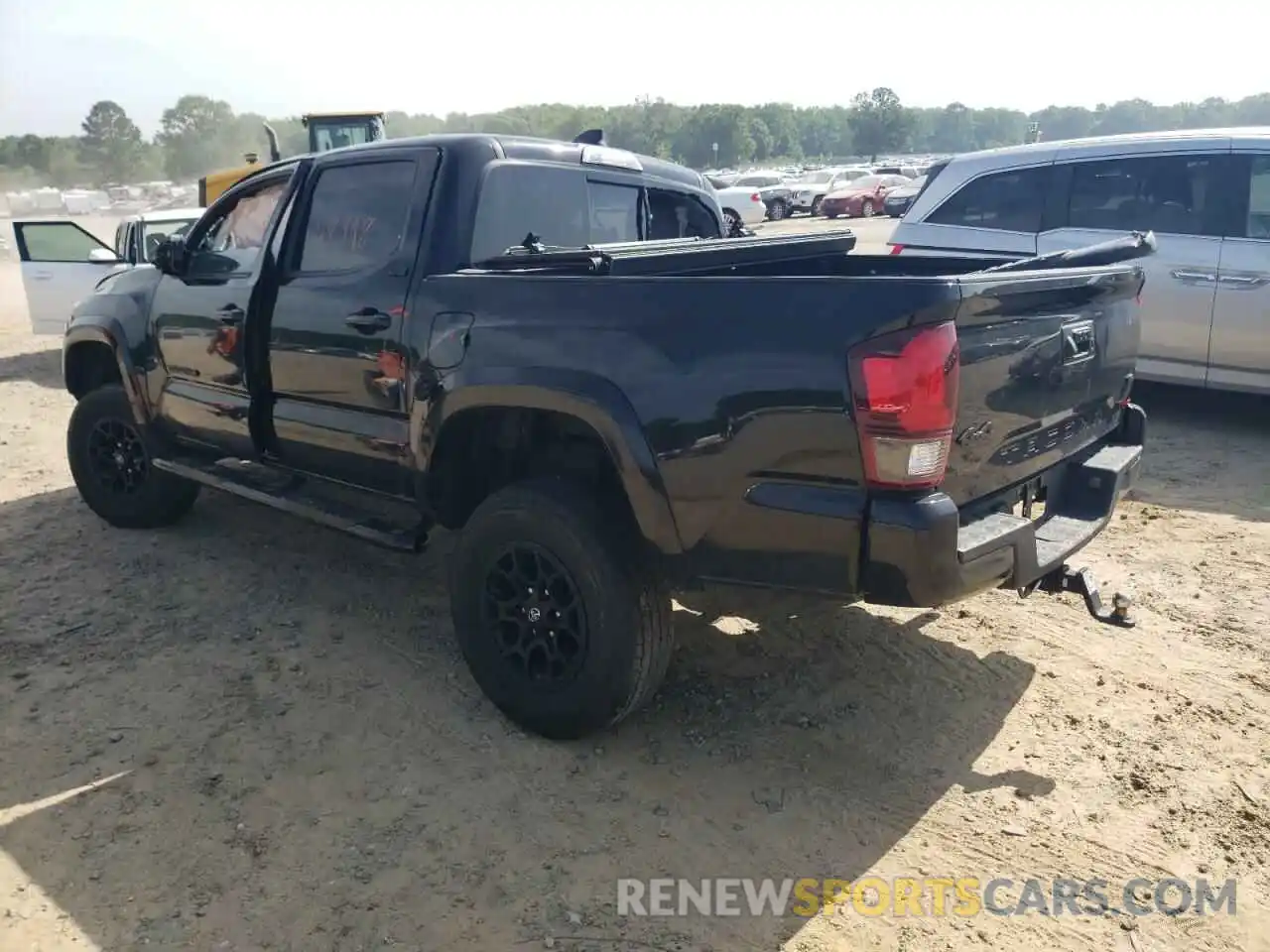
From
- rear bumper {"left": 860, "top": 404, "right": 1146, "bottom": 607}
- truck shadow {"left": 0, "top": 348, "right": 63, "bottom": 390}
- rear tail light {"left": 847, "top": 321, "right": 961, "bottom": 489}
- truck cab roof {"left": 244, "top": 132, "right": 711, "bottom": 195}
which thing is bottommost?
truck shadow {"left": 0, "top": 348, "right": 63, "bottom": 390}

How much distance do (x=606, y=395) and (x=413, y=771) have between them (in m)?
1.39

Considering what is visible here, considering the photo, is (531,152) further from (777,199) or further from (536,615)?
(777,199)

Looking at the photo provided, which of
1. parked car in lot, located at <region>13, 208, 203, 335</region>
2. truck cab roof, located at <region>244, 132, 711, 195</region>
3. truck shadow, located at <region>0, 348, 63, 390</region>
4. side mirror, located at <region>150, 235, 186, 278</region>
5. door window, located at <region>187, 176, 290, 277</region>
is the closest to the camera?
truck cab roof, located at <region>244, 132, 711, 195</region>

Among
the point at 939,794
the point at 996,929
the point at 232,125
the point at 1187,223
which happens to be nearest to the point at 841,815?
the point at 939,794

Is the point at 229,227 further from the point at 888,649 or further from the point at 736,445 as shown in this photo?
the point at 888,649

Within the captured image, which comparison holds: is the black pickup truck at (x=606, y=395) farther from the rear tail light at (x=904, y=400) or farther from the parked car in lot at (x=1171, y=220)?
the parked car in lot at (x=1171, y=220)

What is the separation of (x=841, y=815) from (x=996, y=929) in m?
0.56

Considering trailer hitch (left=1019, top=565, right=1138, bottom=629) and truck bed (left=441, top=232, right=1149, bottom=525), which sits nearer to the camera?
truck bed (left=441, top=232, right=1149, bottom=525)

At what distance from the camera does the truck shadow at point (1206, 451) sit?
18.5 feet

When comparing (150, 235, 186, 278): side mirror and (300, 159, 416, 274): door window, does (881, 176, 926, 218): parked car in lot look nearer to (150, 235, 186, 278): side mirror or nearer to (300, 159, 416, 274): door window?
(150, 235, 186, 278): side mirror

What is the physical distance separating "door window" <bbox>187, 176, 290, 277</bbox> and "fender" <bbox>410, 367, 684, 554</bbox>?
1.79 meters

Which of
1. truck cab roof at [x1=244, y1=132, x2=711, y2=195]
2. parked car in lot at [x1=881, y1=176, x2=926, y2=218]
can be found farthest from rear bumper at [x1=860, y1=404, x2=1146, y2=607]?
parked car in lot at [x1=881, y1=176, x2=926, y2=218]

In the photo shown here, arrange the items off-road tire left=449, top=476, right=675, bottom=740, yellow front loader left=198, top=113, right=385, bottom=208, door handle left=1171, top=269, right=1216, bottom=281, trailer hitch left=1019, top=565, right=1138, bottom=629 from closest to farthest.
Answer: off-road tire left=449, top=476, right=675, bottom=740 → trailer hitch left=1019, top=565, right=1138, bottom=629 → door handle left=1171, top=269, right=1216, bottom=281 → yellow front loader left=198, top=113, right=385, bottom=208

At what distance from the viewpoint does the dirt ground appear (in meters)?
2.65
